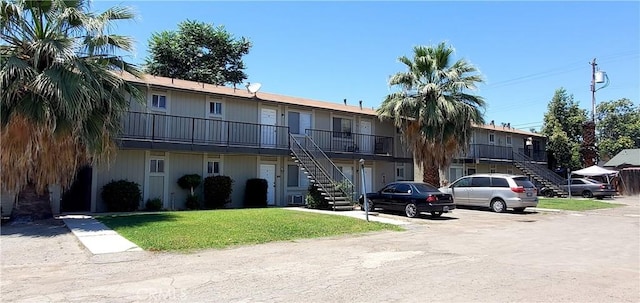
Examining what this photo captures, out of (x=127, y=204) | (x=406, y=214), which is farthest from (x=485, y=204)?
Result: (x=127, y=204)

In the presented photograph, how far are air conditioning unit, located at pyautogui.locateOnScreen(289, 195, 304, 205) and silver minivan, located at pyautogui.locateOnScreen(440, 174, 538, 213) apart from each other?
7.64m

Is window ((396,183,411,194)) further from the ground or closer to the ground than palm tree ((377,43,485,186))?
closer to the ground

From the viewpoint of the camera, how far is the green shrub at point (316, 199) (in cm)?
1906

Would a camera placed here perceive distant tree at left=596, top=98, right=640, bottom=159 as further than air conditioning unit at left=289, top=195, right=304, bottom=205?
Yes

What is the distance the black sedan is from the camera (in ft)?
55.3

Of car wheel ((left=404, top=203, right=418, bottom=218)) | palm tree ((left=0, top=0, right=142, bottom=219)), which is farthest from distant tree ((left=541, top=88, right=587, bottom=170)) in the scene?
palm tree ((left=0, top=0, right=142, bottom=219))

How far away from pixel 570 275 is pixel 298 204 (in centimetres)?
1546

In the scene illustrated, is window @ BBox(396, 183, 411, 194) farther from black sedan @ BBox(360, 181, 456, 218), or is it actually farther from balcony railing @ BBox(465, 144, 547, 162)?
balcony railing @ BBox(465, 144, 547, 162)

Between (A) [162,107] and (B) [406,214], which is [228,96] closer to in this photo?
(A) [162,107]

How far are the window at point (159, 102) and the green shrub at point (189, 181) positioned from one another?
299 centimetres

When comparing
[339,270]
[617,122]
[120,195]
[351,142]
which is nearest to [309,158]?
[351,142]

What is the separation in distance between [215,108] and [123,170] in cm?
471

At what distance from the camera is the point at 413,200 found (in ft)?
56.3

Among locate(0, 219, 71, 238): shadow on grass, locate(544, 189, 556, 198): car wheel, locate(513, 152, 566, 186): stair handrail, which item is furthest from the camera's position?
locate(513, 152, 566, 186): stair handrail
